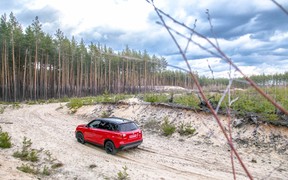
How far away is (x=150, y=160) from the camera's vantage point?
12016 mm

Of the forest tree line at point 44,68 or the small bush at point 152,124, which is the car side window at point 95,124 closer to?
the small bush at point 152,124

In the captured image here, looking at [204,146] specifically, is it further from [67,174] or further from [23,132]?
[23,132]

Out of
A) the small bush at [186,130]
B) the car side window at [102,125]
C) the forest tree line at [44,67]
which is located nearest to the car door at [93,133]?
the car side window at [102,125]

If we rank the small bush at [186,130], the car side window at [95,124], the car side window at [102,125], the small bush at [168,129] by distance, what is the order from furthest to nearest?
the small bush at [168,129] → the small bush at [186,130] → the car side window at [95,124] → the car side window at [102,125]

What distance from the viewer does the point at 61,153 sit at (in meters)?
12.7

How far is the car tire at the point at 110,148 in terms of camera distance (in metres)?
12.8

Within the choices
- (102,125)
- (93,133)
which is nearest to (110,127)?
(102,125)

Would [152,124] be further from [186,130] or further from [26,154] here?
[26,154]

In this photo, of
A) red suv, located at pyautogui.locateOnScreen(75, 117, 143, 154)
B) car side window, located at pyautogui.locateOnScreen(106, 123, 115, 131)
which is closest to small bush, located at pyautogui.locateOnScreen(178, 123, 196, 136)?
red suv, located at pyautogui.locateOnScreen(75, 117, 143, 154)

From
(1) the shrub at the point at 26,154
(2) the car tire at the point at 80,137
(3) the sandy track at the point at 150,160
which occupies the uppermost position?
(2) the car tire at the point at 80,137

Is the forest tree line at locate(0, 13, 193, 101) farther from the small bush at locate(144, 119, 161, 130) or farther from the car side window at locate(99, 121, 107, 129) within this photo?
the car side window at locate(99, 121, 107, 129)

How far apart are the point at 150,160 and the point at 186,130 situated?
492cm

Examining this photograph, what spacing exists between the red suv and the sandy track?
0.50 metres

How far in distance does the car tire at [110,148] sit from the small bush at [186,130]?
209 inches
